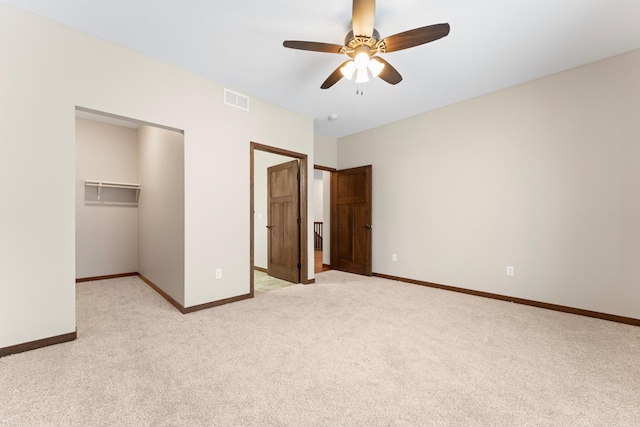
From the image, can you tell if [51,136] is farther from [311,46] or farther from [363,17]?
[363,17]

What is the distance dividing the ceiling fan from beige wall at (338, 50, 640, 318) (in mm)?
2088

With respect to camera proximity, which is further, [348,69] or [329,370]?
[348,69]

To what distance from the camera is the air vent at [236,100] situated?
3370mm

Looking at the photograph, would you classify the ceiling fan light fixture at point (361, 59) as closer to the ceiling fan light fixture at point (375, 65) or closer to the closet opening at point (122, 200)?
the ceiling fan light fixture at point (375, 65)

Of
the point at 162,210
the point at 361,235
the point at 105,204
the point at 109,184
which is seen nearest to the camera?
the point at 162,210

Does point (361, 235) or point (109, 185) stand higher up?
point (109, 185)

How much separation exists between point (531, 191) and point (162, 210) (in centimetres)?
475

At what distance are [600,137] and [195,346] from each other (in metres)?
4.48

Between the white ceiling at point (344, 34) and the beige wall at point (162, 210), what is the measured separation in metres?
1.05

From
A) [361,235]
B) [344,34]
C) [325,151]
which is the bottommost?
[361,235]

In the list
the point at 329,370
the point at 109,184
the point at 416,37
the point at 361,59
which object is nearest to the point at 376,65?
the point at 361,59

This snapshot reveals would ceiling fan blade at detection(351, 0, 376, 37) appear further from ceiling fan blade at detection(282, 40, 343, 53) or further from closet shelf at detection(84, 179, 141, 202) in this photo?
closet shelf at detection(84, 179, 141, 202)

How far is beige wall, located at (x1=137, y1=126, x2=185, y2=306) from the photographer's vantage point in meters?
3.16

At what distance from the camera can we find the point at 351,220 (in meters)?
5.22
